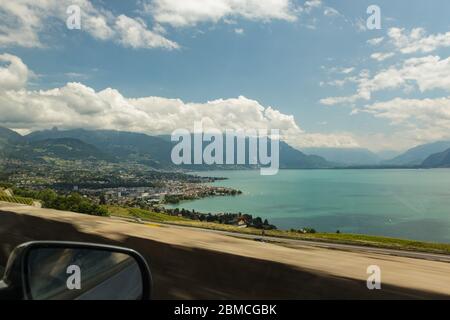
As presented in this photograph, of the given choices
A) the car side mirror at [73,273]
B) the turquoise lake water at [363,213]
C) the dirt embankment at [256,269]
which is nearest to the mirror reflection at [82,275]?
the car side mirror at [73,273]

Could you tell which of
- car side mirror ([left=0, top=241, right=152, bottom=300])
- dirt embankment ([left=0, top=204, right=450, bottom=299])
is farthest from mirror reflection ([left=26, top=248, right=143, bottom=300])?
dirt embankment ([left=0, top=204, right=450, bottom=299])

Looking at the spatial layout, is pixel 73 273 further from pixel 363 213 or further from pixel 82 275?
pixel 363 213

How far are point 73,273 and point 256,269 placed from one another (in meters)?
1.81

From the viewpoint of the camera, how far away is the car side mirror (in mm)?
1871

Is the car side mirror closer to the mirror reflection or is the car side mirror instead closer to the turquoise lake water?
the mirror reflection

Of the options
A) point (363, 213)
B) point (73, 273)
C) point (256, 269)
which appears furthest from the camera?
point (363, 213)

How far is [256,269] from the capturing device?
3793mm

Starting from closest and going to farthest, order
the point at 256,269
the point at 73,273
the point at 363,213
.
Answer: the point at 73,273, the point at 256,269, the point at 363,213

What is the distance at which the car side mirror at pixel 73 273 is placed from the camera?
6.14 ft

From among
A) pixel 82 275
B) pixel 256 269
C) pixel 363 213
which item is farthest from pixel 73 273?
pixel 363 213

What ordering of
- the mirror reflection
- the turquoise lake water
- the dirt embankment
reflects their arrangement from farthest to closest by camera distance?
the turquoise lake water
the dirt embankment
the mirror reflection

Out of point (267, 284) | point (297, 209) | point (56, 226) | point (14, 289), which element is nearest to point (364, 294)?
point (267, 284)

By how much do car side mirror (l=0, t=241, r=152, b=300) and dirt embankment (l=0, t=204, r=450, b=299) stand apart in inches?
51.6
